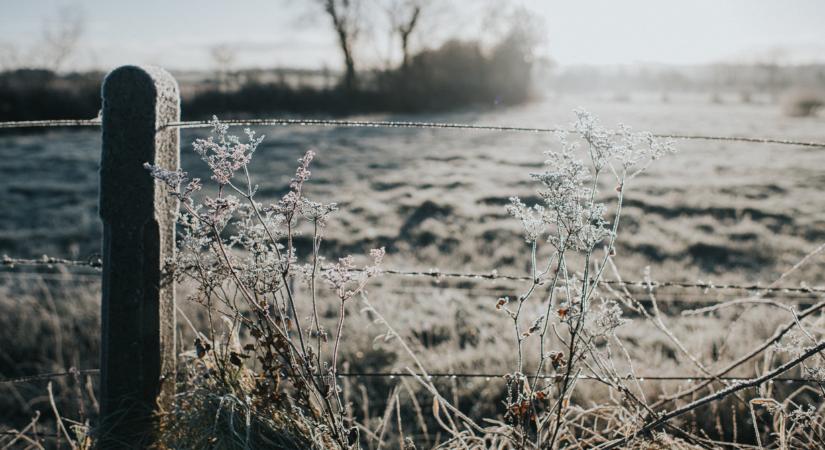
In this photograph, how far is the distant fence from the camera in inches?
75.6

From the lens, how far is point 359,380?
4035mm

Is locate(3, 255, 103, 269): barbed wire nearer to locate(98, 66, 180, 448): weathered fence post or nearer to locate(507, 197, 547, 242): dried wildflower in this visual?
locate(98, 66, 180, 448): weathered fence post

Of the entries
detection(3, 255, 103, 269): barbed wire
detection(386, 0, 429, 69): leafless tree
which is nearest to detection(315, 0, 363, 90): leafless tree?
detection(386, 0, 429, 69): leafless tree

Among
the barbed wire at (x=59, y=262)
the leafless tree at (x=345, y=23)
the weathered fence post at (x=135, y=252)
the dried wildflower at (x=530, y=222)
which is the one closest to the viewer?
the dried wildflower at (x=530, y=222)

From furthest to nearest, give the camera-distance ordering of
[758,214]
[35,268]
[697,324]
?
[758,214] → [35,268] → [697,324]

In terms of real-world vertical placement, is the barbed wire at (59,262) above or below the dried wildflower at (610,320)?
below

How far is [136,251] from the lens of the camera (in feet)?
6.40

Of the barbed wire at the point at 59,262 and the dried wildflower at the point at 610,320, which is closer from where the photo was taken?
the dried wildflower at the point at 610,320

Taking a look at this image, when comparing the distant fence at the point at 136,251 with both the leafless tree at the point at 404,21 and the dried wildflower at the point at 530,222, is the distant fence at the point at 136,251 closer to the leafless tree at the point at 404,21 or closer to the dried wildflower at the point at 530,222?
the dried wildflower at the point at 530,222

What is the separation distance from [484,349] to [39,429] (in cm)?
296

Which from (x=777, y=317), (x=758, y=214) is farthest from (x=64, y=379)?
(x=758, y=214)

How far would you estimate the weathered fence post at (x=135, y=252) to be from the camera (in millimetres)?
1921

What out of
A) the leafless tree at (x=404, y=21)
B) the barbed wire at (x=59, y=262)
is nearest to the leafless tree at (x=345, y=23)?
the leafless tree at (x=404, y=21)

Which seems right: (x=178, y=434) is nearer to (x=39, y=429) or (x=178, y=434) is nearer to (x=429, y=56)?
(x=39, y=429)
